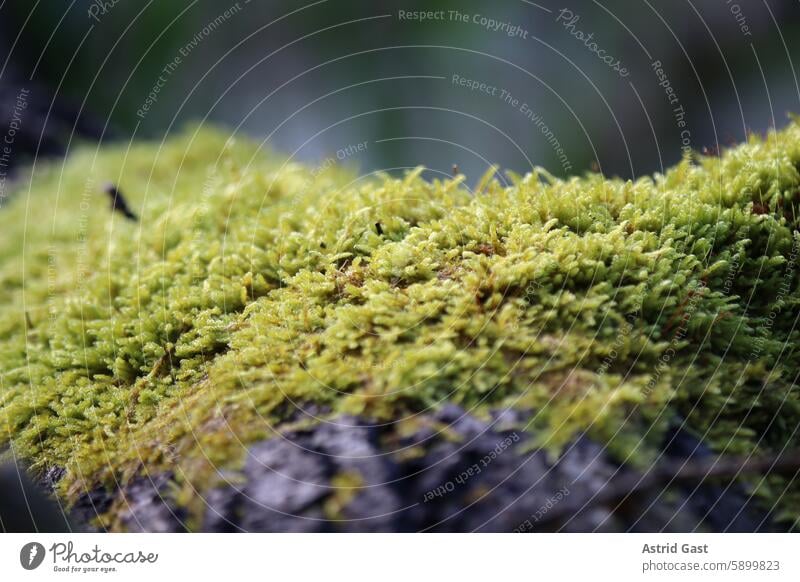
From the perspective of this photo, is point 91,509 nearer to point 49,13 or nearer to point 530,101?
point 530,101

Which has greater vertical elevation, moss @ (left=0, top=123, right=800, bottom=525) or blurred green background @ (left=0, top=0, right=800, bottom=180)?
blurred green background @ (left=0, top=0, right=800, bottom=180)

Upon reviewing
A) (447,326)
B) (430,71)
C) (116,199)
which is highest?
(430,71)

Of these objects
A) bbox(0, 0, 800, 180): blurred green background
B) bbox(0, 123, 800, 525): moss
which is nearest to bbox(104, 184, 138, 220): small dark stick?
bbox(0, 123, 800, 525): moss

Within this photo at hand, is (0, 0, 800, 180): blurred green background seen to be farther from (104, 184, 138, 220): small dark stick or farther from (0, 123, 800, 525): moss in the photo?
(0, 123, 800, 525): moss

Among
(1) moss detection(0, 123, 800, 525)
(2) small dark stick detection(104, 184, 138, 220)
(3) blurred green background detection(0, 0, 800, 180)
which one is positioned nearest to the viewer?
(1) moss detection(0, 123, 800, 525)

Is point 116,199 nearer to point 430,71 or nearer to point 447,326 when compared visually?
point 447,326

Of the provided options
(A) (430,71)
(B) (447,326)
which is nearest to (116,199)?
(B) (447,326)

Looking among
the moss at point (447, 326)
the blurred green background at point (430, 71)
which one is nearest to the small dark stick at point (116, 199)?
the moss at point (447, 326)

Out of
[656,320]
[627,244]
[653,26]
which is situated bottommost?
[656,320]

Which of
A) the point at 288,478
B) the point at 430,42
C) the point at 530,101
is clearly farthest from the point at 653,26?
the point at 288,478
